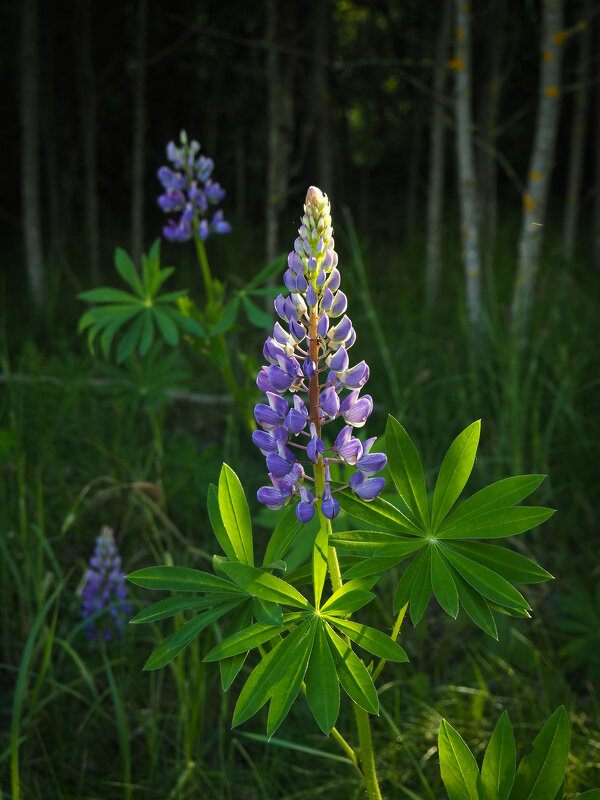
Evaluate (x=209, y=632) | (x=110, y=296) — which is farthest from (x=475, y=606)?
(x=110, y=296)

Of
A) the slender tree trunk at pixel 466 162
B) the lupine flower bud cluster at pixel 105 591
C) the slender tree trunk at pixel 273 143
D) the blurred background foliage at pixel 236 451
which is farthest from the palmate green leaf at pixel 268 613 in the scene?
the slender tree trunk at pixel 273 143

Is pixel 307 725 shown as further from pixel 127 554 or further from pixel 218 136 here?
pixel 218 136

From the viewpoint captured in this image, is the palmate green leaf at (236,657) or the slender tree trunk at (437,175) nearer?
the palmate green leaf at (236,657)

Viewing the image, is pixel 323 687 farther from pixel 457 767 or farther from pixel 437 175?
pixel 437 175

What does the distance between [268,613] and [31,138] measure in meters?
6.28

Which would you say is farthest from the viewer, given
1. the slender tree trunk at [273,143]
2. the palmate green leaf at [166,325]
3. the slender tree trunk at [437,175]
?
the slender tree trunk at [437,175]

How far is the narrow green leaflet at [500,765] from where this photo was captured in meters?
1.03

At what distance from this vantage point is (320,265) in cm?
99

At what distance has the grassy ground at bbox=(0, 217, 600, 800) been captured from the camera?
6.23ft

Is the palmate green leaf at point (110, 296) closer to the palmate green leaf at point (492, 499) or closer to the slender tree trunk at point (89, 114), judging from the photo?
the palmate green leaf at point (492, 499)

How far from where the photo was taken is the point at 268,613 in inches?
38.0

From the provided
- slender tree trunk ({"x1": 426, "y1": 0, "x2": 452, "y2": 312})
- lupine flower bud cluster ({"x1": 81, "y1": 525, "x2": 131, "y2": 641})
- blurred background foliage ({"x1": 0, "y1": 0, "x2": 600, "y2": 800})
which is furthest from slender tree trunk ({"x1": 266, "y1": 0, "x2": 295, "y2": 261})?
lupine flower bud cluster ({"x1": 81, "y1": 525, "x2": 131, "y2": 641})

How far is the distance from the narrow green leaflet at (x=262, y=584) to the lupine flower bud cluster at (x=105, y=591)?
148 cm

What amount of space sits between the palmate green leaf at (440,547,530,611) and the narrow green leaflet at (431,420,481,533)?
7 centimetres
